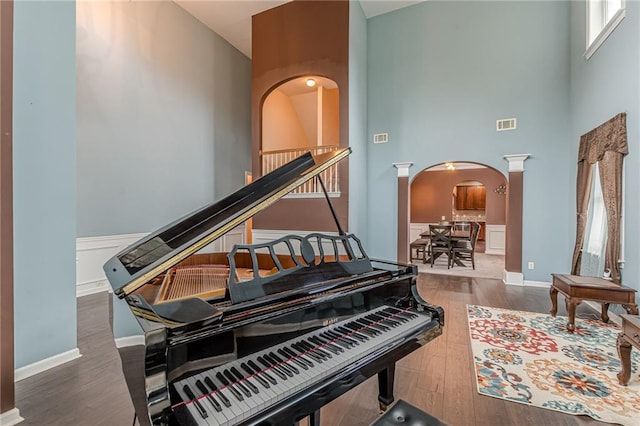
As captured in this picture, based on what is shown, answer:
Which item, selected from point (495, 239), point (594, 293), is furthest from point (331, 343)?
point (495, 239)

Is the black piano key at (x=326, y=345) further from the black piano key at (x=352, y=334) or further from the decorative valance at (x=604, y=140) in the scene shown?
the decorative valance at (x=604, y=140)

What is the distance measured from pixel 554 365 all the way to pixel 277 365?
2.59 meters

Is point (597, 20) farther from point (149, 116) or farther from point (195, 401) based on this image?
point (149, 116)

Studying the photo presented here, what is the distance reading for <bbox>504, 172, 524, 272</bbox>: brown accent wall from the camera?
5.11m

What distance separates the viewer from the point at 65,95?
239cm

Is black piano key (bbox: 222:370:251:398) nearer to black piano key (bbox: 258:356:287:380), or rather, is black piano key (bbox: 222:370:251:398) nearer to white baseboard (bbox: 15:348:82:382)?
black piano key (bbox: 258:356:287:380)

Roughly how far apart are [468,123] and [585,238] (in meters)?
2.66

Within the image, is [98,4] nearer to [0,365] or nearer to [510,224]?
[0,365]

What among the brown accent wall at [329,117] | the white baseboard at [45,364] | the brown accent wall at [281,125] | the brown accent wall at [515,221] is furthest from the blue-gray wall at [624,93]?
the brown accent wall at [281,125]

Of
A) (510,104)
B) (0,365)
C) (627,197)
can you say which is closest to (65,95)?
(0,365)

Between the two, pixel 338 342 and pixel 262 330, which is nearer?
pixel 262 330

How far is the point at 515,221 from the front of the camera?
515 centimetres

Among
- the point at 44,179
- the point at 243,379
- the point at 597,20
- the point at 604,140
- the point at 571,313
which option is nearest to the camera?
the point at 243,379

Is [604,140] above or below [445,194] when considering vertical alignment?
above
